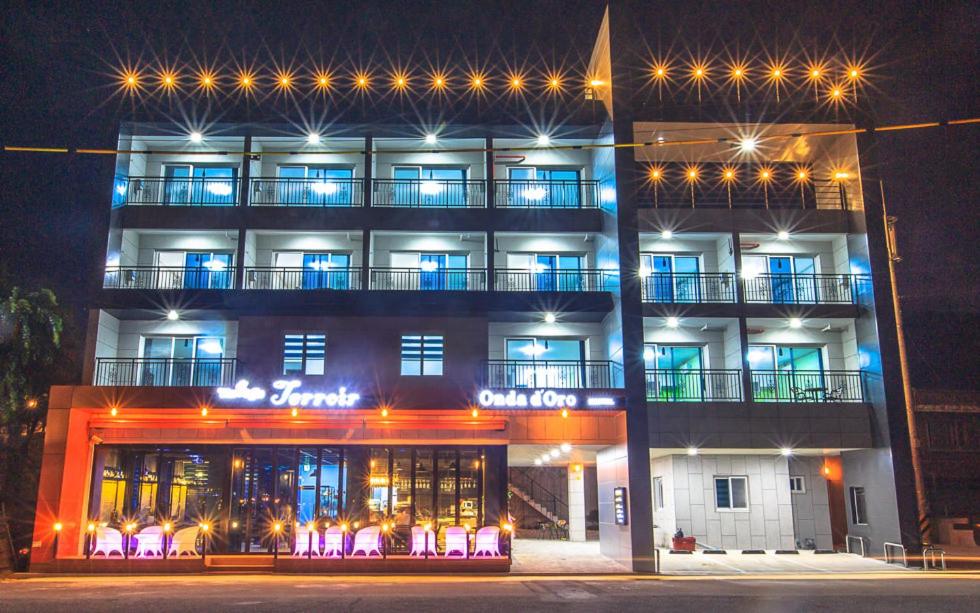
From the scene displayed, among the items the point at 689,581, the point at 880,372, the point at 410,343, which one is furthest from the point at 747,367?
the point at 410,343

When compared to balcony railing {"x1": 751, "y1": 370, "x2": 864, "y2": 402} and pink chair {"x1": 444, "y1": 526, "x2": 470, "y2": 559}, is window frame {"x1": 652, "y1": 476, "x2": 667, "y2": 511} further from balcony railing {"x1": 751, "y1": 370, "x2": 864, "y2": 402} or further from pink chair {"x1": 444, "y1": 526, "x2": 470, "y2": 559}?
pink chair {"x1": 444, "y1": 526, "x2": 470, "y2": 559}

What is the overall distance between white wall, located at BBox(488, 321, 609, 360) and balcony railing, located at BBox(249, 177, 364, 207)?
252 inches

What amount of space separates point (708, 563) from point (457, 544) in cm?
756

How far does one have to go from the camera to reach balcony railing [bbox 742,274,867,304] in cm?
2502

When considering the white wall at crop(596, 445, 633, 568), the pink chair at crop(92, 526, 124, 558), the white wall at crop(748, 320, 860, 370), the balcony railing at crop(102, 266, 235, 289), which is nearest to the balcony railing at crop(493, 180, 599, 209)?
the white wall at crop(748, 320, 860, 370)

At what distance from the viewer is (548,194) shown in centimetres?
2573

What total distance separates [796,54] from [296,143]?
17130mm

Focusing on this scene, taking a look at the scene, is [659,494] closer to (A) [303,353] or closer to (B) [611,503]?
(B) [611,503]

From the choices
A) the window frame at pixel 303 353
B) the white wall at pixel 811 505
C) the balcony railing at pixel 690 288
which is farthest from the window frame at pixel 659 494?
the window frame at pixel 303 353

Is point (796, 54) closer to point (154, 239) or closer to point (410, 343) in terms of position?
point (410, 343)

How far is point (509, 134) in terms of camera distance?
24.8m

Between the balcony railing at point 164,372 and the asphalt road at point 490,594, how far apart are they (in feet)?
21.8

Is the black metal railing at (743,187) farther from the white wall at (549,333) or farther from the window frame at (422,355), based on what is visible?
the window frame at (422,355)

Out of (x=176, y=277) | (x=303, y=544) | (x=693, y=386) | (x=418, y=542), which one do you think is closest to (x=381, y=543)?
(x=418, y=542)
